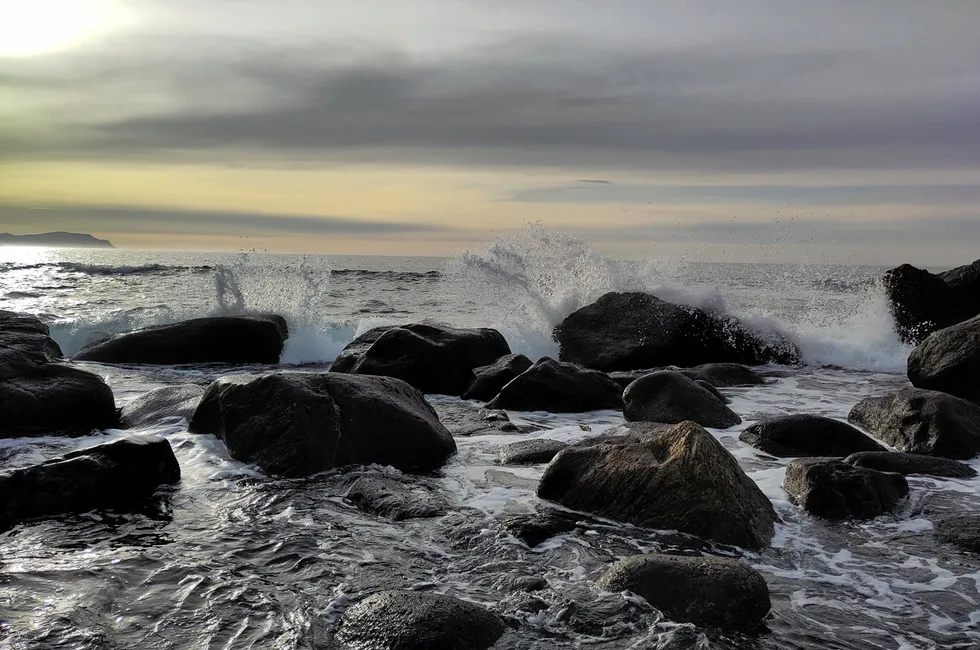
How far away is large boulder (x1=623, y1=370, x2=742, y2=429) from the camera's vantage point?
8172 millimetres

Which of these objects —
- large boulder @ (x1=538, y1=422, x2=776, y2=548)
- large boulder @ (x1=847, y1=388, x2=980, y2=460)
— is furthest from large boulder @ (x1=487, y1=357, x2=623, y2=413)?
large boulder @ (x1=538, y1=422, x2=776, y2=548)

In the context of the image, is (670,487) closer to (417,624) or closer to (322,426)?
(417,624)

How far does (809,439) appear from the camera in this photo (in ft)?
23.1

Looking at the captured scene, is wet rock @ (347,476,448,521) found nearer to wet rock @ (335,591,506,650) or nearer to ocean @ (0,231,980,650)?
ocean @ (0,231,980,650)

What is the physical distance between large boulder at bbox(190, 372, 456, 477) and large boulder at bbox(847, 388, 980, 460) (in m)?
4.46

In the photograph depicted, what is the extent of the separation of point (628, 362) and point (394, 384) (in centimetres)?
692

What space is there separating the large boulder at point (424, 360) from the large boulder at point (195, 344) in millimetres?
3414

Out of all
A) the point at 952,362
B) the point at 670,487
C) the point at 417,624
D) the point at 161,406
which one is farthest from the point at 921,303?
the point at 417,624

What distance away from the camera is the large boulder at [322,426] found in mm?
6137

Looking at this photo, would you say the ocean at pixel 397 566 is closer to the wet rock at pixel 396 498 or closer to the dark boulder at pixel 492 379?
the wet rock at pixel 396 498

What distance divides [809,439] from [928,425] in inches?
47.9

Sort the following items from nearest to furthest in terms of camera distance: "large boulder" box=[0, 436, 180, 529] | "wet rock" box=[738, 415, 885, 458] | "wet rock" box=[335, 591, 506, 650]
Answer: "wet rock" box=[335, 591, 506, 650] < "large boulder" box=[0, 436, 180, 529] < "wet rock" box=[738, 415, 885, 458]

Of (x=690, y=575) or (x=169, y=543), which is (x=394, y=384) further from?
(x=690, y=575)

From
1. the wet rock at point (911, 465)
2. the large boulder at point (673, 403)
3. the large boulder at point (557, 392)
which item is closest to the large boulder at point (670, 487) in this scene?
the wet rock at point (911, 465)
